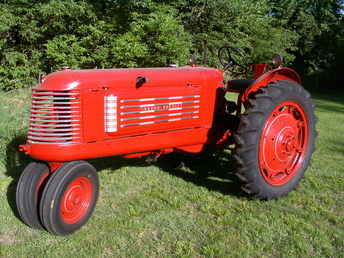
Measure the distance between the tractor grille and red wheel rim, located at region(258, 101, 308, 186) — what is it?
75.7 inches

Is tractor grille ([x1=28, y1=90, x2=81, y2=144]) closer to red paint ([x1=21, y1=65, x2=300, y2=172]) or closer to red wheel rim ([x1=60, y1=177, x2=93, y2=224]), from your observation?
red paint ([x1=21, y1=65, x2=300, y2=172])

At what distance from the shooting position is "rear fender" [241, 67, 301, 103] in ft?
12.9

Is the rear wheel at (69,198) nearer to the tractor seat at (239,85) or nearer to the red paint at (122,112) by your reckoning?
the red paint at (122,112)

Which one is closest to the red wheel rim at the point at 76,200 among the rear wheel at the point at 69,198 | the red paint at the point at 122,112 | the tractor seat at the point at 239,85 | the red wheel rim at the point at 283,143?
the rear wheel at the point at 69,198

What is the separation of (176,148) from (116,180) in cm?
102

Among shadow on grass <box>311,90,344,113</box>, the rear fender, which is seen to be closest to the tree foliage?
shadow on grass <box>311,90,344,113</box>

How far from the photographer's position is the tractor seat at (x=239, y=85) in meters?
4.41

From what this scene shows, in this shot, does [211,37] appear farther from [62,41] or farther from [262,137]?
[262,137]

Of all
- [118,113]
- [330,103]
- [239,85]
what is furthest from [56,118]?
[330,103]

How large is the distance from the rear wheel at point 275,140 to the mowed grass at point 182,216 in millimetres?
233

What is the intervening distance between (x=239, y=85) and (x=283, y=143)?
0.92m

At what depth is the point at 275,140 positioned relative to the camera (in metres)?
3.97

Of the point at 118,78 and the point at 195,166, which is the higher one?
the point at 118,78

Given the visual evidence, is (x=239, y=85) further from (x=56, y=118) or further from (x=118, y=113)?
(x=56, y=118)
